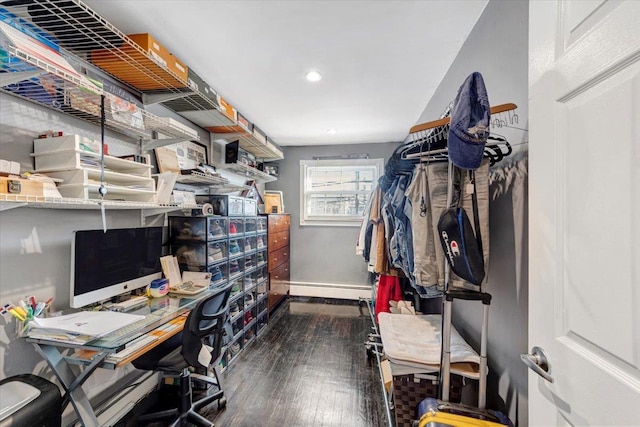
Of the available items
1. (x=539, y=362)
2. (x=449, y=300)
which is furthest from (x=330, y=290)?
(x=539, y=362)

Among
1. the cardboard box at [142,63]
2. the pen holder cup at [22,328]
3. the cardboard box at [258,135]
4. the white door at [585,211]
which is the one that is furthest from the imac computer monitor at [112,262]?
the white door at [585,211]

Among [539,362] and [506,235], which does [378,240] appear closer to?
[506,235]

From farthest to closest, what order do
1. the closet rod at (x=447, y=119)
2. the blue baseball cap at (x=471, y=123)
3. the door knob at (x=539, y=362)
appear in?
the closet rod at (x=447, y=119)
the blue baseball cap at (x=471, y=123)
the door knob at (x=539, y=362)

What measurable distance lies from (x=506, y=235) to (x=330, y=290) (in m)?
3.33

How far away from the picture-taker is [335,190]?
4395mm

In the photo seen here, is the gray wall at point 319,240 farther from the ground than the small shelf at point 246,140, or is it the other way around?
the small shelf at point 246,140

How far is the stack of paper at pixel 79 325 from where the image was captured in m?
1.21

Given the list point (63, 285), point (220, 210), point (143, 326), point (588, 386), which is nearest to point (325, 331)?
point (220, 210)

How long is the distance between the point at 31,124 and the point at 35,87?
0.70ft

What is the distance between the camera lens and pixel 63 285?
146cm

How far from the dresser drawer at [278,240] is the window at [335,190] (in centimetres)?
42

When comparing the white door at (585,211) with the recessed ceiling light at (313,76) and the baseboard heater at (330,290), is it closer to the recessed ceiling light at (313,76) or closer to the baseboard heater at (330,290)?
the recessed ceiling light at (313,76)

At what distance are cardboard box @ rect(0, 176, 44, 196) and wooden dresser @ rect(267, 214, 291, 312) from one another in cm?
243

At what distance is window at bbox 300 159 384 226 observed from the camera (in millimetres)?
4305
